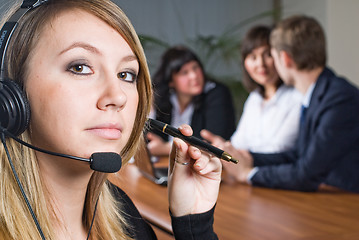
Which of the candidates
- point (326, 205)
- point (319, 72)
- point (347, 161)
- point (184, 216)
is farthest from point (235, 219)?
point (319, 72)

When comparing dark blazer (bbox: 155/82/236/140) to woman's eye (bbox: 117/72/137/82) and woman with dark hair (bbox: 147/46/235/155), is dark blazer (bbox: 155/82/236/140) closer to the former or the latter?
woman with dark hair (bbox: 147/46/235/155)

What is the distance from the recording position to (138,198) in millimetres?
1790

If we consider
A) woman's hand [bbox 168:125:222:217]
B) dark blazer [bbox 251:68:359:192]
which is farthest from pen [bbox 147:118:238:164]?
dark blazer [bbox 251:68:359:192]

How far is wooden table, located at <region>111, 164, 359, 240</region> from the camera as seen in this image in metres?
1.37

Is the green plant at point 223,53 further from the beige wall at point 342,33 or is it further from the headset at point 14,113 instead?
the headset at point 14,113


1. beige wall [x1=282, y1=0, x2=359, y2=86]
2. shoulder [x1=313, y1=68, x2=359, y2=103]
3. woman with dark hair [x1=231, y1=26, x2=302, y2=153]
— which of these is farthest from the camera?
beige wall [x1=282, y1=0, x2=359, y2=86]

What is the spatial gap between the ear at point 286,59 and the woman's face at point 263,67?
0.34 meters

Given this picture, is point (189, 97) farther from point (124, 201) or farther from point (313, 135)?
point (124, 201)

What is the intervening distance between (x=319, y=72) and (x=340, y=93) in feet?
0.79

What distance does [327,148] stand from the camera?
78.3 inches

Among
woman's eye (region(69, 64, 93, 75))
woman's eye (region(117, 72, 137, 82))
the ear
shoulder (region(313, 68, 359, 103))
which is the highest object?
woman's eye (region(69, 64, 93, 75))

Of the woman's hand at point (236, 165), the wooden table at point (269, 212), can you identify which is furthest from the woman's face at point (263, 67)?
the wooden table at point (269, 212)

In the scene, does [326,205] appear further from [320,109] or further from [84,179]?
[84,179]

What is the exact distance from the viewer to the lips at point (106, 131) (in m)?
0.77
